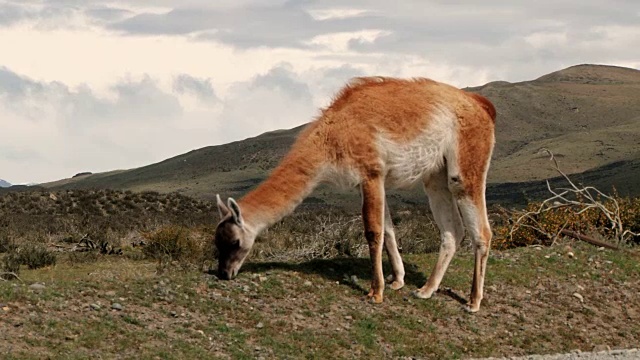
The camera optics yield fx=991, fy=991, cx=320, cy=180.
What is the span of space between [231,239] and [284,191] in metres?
0.87

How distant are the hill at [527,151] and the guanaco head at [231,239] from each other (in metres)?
52.2

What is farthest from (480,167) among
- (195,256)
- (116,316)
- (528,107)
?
(528,107)

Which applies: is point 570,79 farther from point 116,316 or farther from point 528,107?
point 116,316

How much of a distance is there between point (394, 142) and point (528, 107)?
105 m

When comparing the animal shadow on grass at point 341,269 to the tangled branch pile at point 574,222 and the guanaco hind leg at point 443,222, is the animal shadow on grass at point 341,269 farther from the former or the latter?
the tangled branch pile at point 574,222

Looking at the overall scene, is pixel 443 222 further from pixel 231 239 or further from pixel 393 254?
pixel 231 239

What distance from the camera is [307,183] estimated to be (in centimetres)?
1198

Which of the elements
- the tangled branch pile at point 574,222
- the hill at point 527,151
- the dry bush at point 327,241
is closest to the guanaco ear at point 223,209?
the dry bush at point 327,241

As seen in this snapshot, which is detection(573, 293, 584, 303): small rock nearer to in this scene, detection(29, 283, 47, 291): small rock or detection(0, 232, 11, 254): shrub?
detection(29, 283, 47, 291): small rock

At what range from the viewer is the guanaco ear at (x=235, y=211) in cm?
1155

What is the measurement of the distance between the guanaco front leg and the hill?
169 feet

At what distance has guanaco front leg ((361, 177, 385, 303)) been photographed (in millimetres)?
11797

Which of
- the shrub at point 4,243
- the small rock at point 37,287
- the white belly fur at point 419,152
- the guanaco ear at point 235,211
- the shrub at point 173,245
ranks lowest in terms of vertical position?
the shrub at point 173,245

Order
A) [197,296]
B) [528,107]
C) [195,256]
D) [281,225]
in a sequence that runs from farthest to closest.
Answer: [528,107], [281,225], [195,256], [197,296]
